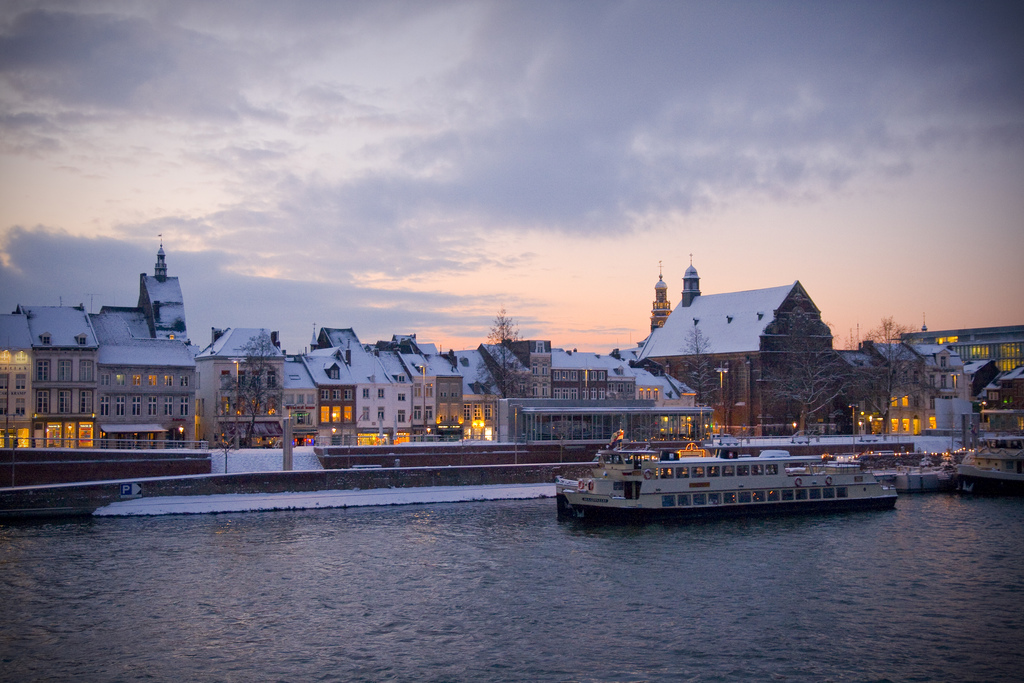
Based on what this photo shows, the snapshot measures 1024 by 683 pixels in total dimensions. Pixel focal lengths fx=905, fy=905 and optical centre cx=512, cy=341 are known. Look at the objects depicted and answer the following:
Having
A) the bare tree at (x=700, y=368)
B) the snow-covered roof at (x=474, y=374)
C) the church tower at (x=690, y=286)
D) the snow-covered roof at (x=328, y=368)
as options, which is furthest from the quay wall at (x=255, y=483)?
the church tower at (x=690, y=286)

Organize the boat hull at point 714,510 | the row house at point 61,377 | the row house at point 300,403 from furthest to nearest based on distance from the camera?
the row house at point 300,403
the row house at point 61,377
the boat hull at point 714,510

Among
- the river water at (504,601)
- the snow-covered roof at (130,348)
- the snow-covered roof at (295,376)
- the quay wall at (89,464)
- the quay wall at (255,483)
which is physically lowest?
the river water at (504,601)

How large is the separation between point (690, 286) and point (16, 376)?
85982 millimetres

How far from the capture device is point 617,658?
26.4 metres

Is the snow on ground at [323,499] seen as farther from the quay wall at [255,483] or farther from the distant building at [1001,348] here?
the distant building at [1001,348]

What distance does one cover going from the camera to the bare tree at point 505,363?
84.6m

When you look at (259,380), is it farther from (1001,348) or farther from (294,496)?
(1001,348)

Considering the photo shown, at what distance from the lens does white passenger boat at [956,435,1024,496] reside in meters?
64.8

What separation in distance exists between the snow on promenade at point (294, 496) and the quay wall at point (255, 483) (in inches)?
20.3

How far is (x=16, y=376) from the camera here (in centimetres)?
6688

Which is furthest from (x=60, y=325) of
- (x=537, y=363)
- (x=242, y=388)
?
(x=537, y=363)

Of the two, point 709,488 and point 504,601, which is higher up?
point 709,488

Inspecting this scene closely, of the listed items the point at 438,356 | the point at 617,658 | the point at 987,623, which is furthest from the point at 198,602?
the point at 438,356

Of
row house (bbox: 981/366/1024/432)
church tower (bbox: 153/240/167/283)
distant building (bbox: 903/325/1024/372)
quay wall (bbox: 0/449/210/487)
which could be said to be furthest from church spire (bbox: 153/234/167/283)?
distant building (bbox: 903/325/1024/372)
